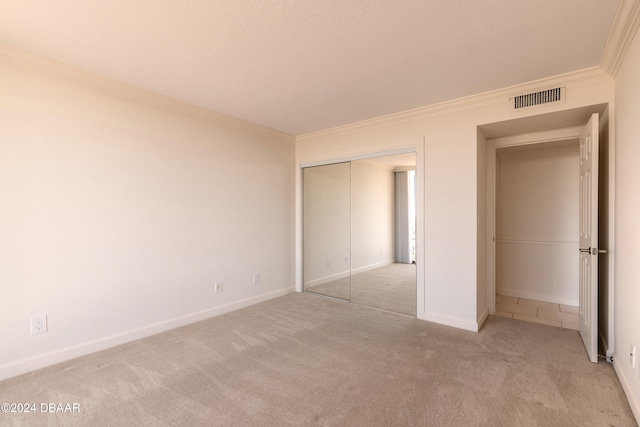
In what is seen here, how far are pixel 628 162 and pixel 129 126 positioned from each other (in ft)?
13.1

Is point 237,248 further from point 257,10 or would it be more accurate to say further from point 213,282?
point 257,10

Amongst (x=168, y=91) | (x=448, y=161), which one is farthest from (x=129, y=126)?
(x=448, y=161)

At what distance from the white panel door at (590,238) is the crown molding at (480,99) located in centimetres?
38

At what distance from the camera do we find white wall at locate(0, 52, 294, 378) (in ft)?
7.49

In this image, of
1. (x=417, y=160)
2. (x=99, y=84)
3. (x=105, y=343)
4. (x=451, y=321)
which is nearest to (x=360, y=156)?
(x=417, y=160)

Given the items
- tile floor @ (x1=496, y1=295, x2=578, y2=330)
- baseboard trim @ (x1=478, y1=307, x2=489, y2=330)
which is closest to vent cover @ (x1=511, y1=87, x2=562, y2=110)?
baseboard trim @ (x1=478, y1=307, x2=489, y2=330)

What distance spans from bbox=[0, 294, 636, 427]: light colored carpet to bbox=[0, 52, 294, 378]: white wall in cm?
32

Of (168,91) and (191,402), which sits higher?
(168,91)

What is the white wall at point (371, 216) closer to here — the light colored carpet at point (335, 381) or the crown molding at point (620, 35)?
the light colored carpet at point (335, 381)

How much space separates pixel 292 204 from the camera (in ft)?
15.3

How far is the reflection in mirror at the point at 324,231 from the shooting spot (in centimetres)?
464

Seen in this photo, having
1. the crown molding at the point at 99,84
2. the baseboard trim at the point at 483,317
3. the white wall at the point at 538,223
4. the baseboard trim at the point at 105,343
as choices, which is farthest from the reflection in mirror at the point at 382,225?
the crown molding at the point at 99,84

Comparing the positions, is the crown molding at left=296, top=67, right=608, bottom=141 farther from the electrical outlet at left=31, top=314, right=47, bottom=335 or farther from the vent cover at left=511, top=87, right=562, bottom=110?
the electrical outlet at left=31, top=314, right=47, bottom=335

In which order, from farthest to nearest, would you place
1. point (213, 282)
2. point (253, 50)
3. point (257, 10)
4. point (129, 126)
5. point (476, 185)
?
point (213, 282)
point (476, 185)
point (129, 126)
point (253, 50)
point (257, 10)
